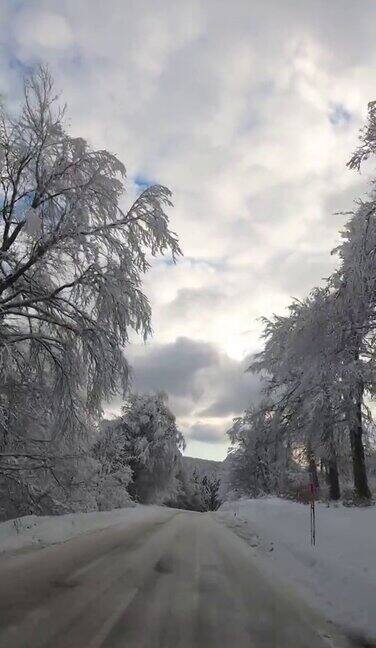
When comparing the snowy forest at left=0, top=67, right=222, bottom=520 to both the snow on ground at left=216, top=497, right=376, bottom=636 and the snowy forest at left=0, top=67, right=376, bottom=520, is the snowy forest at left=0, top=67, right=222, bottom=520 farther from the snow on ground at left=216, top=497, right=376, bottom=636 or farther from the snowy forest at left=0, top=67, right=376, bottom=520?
the snow on ground at left=216, top=497, right=376, bottom=636

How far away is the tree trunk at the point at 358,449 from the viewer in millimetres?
19469

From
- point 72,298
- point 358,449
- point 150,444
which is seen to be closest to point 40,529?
point 72,298

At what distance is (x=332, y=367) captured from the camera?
1341 cm

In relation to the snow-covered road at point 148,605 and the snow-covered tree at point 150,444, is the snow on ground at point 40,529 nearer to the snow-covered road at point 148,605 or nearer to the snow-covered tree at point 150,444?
the snow-covered road at point 148,605

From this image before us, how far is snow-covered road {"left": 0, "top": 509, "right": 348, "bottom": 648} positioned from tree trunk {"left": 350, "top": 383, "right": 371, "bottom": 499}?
1076 centimetres

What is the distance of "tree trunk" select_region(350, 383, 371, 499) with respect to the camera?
19.5m

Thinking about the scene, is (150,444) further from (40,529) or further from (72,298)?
(72,298)

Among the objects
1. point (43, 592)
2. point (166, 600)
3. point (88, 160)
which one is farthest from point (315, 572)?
point (88, 160)

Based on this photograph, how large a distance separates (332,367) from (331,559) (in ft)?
17.4

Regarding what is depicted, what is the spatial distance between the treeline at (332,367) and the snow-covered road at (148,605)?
5.55 meters

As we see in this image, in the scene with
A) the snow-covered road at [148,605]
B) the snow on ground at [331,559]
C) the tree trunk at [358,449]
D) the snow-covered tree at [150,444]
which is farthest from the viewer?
the snow-covered tree at [150,444]

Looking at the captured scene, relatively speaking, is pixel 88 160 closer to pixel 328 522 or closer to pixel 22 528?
pixel 22 528

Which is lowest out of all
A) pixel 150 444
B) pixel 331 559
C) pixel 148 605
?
pixel 148 605

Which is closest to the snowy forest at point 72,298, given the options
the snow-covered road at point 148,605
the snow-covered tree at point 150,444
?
the snow-covered road at point 148,605
